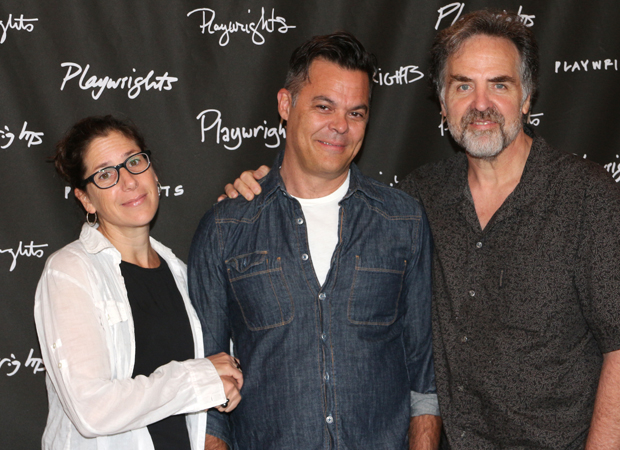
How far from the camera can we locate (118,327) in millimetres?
1863

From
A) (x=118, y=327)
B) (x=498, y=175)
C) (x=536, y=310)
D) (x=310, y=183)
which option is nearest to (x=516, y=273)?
(x=536, y=310)

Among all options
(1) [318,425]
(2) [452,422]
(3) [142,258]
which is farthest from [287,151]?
(2) [452,422]

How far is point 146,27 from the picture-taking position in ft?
7.97

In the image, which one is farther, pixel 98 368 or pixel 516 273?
pixel 516 273

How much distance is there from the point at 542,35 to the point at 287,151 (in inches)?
56.6

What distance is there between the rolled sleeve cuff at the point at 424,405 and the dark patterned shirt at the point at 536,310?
0.04 meters

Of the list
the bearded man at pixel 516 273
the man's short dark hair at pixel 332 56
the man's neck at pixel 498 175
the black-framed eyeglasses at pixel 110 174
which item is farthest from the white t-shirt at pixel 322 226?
the black-framed eyeglasses at pixel 110 174

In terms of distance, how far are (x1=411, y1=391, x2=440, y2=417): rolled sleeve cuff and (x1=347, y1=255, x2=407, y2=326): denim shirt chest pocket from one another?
31 centimetres

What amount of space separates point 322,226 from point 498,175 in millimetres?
679

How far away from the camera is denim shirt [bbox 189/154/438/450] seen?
1.95 m

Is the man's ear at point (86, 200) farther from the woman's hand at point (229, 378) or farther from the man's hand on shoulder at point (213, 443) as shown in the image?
the man's hand on shoulder at point (213, 443)

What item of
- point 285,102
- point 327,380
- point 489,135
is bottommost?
point 327,380

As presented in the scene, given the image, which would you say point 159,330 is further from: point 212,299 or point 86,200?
point 86,200

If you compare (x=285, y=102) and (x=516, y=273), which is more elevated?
(x=285, y=102)
